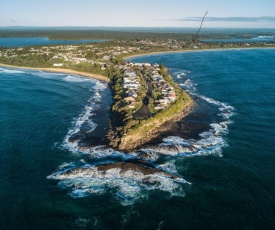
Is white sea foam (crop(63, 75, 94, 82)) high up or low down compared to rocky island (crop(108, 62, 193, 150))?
down

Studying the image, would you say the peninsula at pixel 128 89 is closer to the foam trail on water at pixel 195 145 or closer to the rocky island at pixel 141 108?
the rocky island at pixel 141 108

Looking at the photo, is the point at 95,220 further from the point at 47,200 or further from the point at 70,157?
the point at 70,157

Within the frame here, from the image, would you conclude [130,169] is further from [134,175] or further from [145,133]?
[145,133]

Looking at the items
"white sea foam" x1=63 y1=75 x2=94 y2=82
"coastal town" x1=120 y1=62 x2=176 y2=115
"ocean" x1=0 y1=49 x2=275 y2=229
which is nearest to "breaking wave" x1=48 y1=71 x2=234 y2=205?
"ocean" x1=0 y1=49 x2=275 y2=229

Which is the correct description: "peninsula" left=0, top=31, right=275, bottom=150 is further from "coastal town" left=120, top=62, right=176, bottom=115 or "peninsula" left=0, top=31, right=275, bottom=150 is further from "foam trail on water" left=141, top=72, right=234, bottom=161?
"foam trail on water" left=141, top=72, right=234, bottom=161

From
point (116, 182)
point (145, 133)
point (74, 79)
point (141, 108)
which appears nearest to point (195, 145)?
point (145, 133)

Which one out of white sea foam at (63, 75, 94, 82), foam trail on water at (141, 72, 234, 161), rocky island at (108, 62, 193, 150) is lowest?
white sea foam at (63, 75, 94, 82)
